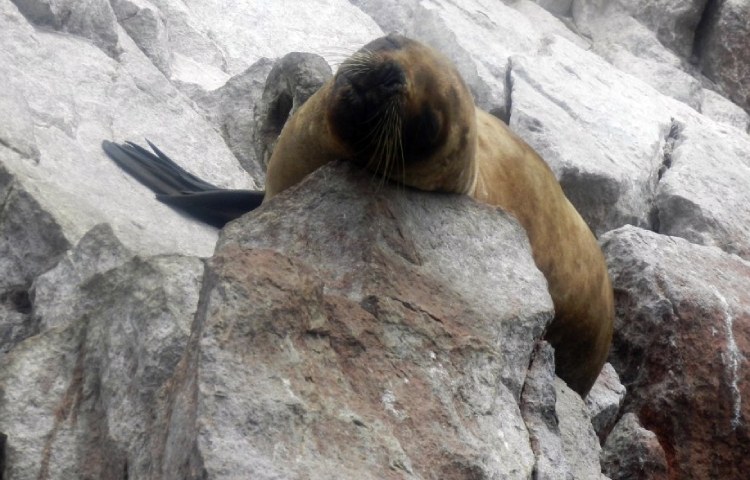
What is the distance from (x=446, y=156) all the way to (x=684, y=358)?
2.08 meters

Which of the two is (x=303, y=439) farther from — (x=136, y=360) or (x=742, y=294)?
(x=742, y=294)

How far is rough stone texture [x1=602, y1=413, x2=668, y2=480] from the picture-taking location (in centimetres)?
468

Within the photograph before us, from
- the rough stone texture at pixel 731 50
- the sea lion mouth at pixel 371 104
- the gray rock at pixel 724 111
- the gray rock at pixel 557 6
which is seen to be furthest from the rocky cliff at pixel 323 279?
the gray rock at pixel 557 6

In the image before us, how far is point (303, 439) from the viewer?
2.54m

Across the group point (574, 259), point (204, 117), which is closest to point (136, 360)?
point (574, 259)

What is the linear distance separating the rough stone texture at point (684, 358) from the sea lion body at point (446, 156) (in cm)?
53

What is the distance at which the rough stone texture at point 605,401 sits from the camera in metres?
4.67

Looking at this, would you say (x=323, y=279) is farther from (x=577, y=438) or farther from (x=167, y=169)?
(x=167, y=169)

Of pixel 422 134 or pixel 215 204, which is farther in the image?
pixel 215 204

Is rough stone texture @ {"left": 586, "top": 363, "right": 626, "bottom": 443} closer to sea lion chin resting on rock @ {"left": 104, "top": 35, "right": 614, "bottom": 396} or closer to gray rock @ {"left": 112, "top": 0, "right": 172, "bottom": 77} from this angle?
sea lion chin resting on rock @ {"left": 104, "top": 35, "right": 614, "bottom": 396}

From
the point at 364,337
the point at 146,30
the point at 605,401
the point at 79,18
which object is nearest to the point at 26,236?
the point at 364,337

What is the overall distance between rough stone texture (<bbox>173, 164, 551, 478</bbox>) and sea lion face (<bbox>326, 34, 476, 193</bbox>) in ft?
0.25

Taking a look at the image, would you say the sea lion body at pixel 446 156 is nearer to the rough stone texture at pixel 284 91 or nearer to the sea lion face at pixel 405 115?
the sea lion face at pixel 405 115

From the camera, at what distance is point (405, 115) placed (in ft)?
11.2
